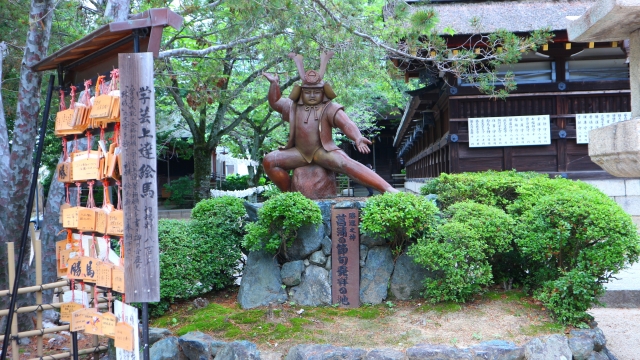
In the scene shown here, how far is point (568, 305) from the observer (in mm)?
6141

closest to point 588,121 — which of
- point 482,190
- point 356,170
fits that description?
point 482,190

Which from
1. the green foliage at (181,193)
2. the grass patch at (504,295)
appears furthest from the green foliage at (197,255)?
the green foliage at (181,193)

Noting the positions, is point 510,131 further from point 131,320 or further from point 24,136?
point 131,320

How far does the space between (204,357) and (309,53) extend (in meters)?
5.65

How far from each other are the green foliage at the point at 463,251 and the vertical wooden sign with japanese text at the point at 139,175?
3598 millimetres

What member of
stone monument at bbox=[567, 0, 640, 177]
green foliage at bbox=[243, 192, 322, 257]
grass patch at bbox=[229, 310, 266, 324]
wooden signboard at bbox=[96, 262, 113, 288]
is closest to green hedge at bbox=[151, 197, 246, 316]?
green foliage at bbox=[243, 192, 322, 257]

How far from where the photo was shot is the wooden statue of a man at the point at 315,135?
7.62 meters

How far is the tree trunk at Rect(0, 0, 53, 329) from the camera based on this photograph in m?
→ 6.27

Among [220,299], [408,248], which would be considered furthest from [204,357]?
[408,248]

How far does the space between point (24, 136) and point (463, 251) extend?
16.9 feet

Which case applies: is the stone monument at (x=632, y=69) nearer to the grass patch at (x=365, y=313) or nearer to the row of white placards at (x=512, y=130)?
the grass patch at (x=365, y=313)

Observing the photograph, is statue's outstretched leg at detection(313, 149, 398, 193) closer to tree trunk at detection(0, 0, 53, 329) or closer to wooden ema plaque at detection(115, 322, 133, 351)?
tree trunk at detection(0, 0, 53, 329)

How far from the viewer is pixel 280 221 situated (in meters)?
6.92

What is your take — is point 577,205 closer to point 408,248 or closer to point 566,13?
point 408,248
